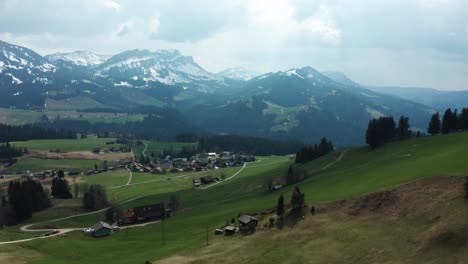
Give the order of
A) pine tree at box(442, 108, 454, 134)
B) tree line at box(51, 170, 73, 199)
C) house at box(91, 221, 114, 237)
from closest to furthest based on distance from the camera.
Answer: house at box(91, 221, 114, 237), pine tree at box(442, 108, 454, 134), tree line at box(51, 170, 73, 199)

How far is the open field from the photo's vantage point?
5981cm

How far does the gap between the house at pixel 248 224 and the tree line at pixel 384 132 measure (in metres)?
91.9

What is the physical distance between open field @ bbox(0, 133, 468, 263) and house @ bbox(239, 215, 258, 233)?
3083mm

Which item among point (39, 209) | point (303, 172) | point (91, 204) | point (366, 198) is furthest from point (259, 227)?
point (39, 209)

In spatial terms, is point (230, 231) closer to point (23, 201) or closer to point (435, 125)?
point (23, 201)

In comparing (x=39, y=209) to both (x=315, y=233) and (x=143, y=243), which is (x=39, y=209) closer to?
(x=143, y=243)

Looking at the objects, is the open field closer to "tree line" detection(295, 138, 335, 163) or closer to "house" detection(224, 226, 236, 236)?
"house" detection(224, 226, 236, 236)

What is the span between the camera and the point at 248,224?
84.2 m

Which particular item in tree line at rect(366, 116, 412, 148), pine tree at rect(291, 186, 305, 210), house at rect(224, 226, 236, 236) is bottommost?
house at rect(224, 226, 236, 236)

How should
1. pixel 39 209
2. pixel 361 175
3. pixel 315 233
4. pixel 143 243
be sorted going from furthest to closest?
pixel 39 209, pixel 361 175, pixel 143 243, pixel 315 233

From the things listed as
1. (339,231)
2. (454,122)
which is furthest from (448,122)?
(339,231)

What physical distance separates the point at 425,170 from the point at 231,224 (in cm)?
4255

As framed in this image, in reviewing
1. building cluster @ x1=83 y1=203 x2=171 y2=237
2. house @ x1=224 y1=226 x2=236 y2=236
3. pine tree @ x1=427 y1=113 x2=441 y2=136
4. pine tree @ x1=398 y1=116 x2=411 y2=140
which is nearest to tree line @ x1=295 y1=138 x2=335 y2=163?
pine tree @ x1=398 y1=116 x2=411 y2=140

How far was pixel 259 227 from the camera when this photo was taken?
8306 cm
